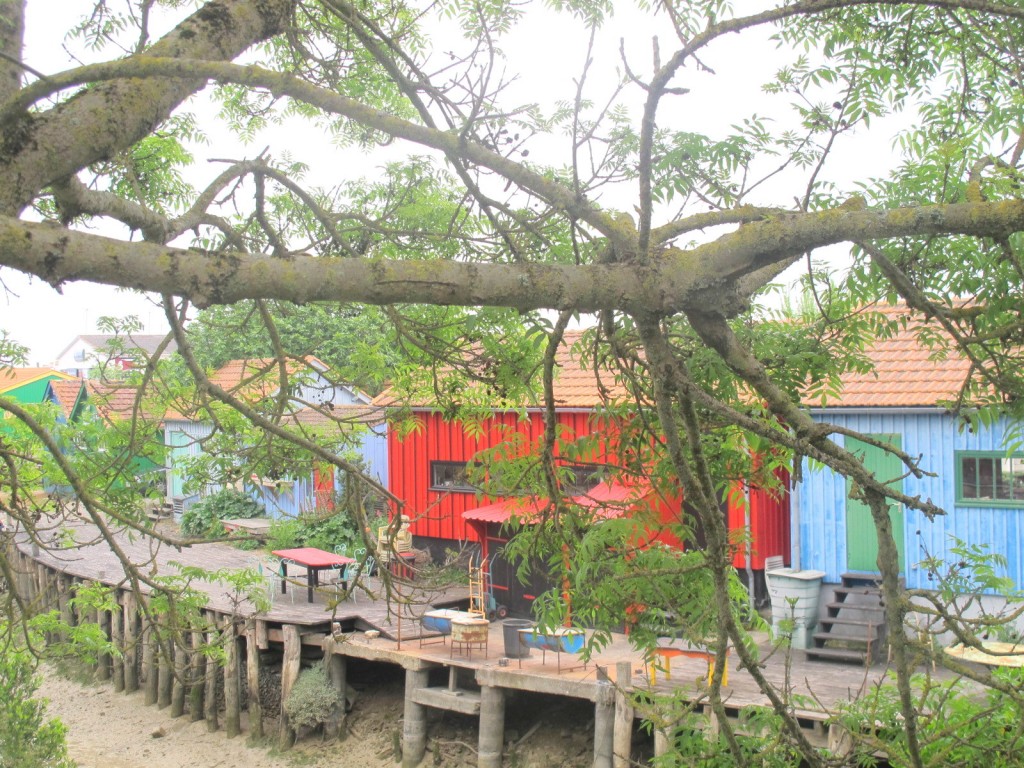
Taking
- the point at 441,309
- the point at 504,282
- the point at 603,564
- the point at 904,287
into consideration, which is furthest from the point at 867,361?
the point at 504,282

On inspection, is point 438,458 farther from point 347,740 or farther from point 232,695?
point 232,695

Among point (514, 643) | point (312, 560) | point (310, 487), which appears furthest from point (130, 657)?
point (514, 643)

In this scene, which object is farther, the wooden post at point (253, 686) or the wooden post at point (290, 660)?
the wooden post at point (253, 686)

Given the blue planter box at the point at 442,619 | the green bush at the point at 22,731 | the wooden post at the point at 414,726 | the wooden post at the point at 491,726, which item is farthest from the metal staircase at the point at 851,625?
the green bush at the point at 22,731

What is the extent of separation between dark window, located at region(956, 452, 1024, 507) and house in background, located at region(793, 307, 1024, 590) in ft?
0.04

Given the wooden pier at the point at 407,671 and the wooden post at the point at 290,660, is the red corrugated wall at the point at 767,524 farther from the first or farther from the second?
the wooden post at the point at 290,660

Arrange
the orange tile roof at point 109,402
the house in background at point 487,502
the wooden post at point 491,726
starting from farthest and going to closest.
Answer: the house in background at point 487,502 → the wooden post at point 491,726 → the orange tile roof at point 109,402

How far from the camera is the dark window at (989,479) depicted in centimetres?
1263

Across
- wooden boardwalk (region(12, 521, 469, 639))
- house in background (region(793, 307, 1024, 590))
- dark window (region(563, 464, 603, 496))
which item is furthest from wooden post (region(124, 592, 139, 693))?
house in background (region(793, 307, 1024, 590))

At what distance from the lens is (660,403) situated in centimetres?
288

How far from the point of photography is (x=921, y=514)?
42.8 feet

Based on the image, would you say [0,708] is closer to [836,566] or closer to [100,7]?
[100,7]

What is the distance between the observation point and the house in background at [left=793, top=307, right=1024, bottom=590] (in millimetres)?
12672

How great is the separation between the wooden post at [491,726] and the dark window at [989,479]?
7203 millimetres
